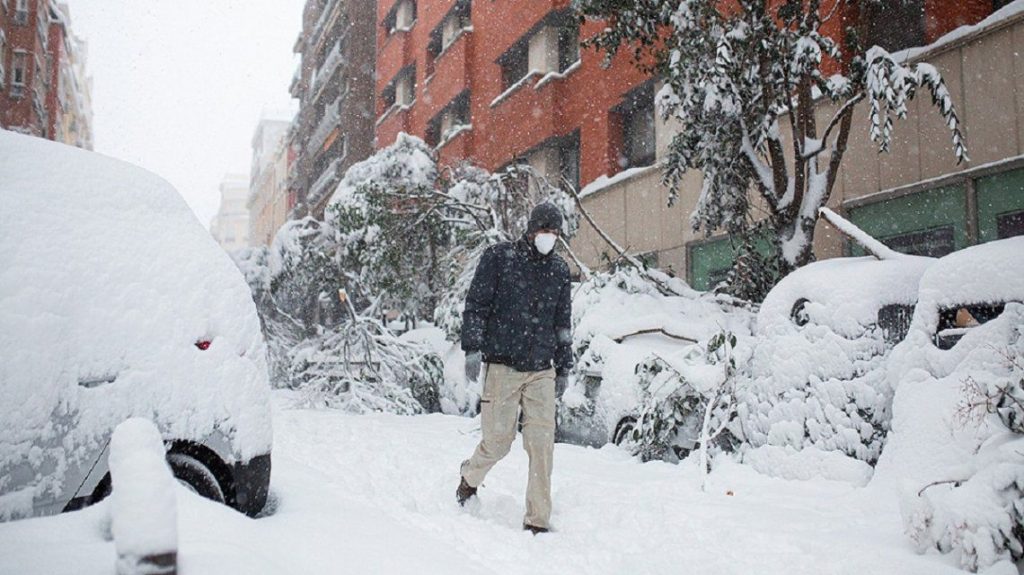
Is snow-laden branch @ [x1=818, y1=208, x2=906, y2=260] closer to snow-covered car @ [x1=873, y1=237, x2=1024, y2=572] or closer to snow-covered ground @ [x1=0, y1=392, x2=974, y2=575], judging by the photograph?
snow-covered car @ [x1=873, y1=237, x2=1024, y2=572]

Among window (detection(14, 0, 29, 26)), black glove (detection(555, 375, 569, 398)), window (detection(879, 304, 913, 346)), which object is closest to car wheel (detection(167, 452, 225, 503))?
black glove (detection(555, 375, 569, 398))

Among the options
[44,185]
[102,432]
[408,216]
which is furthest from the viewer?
[408,216]

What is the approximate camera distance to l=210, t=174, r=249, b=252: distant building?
111 metres

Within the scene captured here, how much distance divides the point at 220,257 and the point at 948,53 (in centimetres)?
914

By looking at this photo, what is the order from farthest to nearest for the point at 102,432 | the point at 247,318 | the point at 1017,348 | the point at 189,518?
the point at 1017,348
the point at 247,318
the point at 102,432
the point at 189,518

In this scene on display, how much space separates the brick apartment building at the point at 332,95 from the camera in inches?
1346

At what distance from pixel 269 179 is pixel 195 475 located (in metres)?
67.6

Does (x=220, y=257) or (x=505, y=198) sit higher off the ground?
(x=505, y=198)

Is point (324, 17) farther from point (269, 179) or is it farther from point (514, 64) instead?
point (269, 179)

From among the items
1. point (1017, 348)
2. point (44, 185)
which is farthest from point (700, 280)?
point (44, 185)

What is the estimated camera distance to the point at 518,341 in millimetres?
4199

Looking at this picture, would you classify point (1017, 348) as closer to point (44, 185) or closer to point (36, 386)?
point (36, 386)

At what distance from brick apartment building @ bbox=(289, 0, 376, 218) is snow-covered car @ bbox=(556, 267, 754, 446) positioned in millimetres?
27197

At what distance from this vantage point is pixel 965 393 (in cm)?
375
